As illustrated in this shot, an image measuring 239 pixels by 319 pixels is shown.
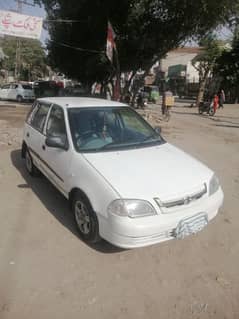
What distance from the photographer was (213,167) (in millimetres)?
7047

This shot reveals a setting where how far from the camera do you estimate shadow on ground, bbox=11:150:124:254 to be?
3.56 metres

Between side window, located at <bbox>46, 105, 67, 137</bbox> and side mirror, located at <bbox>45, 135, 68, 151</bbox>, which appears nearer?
side mirror, located at <bbox>45, 135, 68, 151</bbox>

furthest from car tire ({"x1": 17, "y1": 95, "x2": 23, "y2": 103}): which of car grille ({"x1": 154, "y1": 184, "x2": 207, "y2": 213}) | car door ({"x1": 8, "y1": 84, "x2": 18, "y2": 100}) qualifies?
car grille ({"x1": 154, "y1": 184, "x2": 207, "y2": 213})

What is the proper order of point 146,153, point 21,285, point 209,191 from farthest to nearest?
point 146,153 < point 209,191 < point 21,285

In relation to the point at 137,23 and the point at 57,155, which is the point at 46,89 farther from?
the point at 57,155

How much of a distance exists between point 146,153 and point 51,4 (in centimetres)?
1641

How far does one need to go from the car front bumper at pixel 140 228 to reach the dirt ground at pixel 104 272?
333 millimetres

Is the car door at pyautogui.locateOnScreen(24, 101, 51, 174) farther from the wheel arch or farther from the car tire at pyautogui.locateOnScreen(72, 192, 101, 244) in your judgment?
the car tire at pyautogui.locateOnScreen(72, 192, 101, 244)

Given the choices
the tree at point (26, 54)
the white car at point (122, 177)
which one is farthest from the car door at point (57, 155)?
the tree at point (26, 54)

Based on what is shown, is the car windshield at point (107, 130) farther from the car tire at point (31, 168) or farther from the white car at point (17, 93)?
the white car at point (17, 93)

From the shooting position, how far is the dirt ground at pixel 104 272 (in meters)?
2.67

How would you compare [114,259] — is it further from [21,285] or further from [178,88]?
[178,88]

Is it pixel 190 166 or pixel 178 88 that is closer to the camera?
pixel 190 166

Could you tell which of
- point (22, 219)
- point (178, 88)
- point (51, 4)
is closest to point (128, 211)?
point (22, 219)
